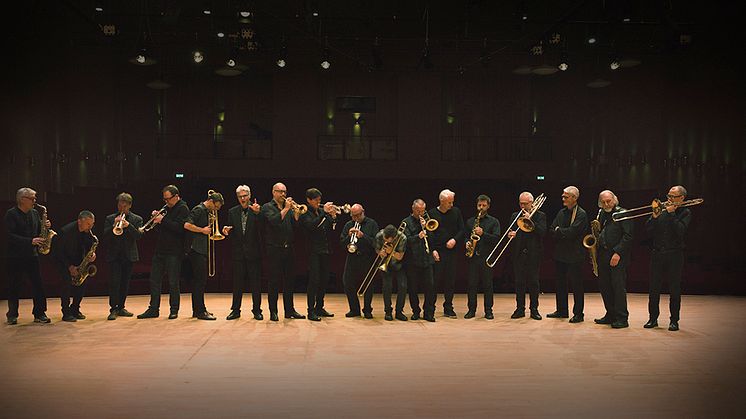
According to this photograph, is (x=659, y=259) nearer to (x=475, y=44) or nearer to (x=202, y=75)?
(x=475, y=44)

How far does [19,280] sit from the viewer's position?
23.7ft

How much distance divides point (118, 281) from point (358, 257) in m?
2.94

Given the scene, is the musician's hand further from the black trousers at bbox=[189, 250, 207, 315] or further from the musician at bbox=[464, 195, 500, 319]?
the black trousers at bbox=[189, 250, 207, 315]

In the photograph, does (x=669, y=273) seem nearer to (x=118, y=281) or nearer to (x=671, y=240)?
(x=671, y=240)

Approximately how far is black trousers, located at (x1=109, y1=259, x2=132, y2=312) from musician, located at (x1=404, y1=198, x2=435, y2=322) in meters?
3.43

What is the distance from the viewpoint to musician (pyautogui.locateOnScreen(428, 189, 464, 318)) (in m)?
7.89

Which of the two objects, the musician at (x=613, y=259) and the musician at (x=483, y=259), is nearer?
the musician at (x=613, y=259)

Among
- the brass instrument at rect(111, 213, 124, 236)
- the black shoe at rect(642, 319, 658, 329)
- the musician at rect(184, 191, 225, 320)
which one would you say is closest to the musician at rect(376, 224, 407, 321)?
the musician at rect(184, 191, 225, 320)

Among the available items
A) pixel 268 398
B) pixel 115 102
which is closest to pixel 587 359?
pixel 268 398

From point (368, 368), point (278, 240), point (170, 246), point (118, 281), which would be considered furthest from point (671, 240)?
point (118, 281)

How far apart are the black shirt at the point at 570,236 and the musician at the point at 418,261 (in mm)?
1546

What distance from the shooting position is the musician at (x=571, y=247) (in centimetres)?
757

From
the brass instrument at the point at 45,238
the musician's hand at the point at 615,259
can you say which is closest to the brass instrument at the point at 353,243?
the musician's hand at the point at 615,259

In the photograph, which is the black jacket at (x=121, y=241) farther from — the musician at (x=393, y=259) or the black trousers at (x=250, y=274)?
the musician at (x=393, y=259)
